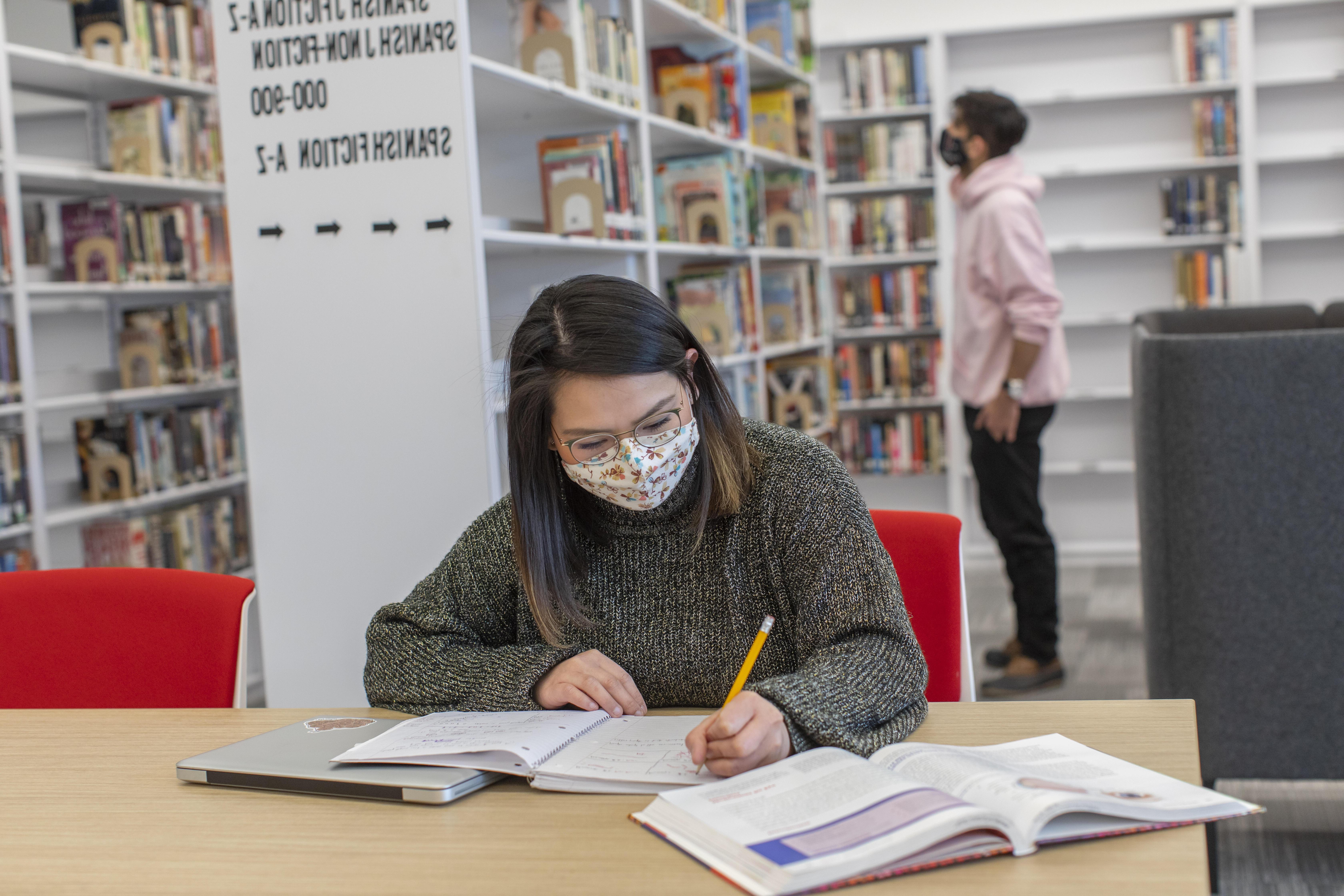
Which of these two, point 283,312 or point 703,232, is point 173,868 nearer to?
point 283,312

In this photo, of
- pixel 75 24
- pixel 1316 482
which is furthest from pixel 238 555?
pixel 1316 482

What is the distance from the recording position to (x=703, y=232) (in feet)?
10.7

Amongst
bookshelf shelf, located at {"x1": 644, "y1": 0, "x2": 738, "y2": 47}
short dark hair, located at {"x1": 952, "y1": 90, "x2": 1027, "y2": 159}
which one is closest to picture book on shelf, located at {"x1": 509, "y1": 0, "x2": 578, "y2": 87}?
bookshelf shelf, located at {"x1": 644, "y1": 0, "x2": 738, "y2": 47}

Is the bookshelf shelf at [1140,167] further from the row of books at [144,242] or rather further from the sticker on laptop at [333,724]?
the sticker on laptop at [333,724]

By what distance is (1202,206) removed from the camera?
16.0 feet

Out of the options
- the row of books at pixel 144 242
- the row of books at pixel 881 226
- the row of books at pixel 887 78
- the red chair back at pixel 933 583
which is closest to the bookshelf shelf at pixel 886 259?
the row of books at pixel 881 226

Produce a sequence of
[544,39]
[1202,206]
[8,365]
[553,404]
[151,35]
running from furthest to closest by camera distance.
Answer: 1. [1202,206]
2. [151,35]
3. [8,365]
4. [544,39]
5. [553,404]

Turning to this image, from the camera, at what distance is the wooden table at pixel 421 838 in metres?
0.84

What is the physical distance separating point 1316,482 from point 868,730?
1.26 m

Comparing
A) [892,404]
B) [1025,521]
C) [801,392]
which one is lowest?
[1025,521]

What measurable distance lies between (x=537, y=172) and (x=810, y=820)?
7.02ft

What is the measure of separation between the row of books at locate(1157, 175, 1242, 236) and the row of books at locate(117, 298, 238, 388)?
140 inches

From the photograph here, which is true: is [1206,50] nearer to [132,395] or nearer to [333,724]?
[132,395]

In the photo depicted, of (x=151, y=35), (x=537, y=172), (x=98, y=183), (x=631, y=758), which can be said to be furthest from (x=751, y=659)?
(x=151, y=35)
